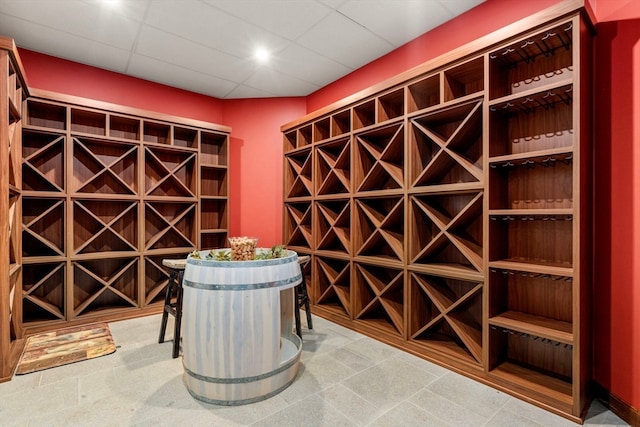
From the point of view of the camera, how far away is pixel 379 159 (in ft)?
10.0

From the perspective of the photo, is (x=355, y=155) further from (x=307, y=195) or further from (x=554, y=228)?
(x=554, y=228)

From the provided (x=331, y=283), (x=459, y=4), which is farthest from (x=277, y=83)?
(x=331, y=283)

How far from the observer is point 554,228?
7.26 feet

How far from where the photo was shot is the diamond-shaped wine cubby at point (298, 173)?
159 inches

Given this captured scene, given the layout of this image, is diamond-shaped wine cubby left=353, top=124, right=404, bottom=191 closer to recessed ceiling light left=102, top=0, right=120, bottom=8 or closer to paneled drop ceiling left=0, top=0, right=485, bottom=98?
paneled drop ceiling left=0, top=0, right=485, bottom=98

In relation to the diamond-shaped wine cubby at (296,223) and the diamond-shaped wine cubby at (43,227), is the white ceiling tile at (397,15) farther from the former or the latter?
the diamond-shaped wine cubby at (43,227)

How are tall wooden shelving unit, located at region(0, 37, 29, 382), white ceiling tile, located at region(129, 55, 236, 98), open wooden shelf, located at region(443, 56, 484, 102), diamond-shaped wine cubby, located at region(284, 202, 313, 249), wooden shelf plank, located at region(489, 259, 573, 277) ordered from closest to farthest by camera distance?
wooden shelf plank, located at region(489, 259, 573, 277) → tall wooden shelving unit, located at region(0, 37, 29, 382) → open wooden shelf, located at region(443, 56, 484, 102) → white ceiling tile, located at region(129, 55, 236, 98) → diamond-shaped wine cubby, located at region(284, 202, 313, 249)

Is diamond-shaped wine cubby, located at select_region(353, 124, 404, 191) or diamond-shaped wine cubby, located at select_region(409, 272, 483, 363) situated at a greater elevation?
diamond-shaped wine cubby, located at select_region(353, 124, 404, 191)

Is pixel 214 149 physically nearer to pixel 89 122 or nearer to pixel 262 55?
pixel 89 122

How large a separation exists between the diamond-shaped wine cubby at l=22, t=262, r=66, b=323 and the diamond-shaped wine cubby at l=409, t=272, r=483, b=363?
3.47 meters

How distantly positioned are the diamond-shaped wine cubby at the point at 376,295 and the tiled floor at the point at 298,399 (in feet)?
1.67

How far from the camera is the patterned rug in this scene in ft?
8.09

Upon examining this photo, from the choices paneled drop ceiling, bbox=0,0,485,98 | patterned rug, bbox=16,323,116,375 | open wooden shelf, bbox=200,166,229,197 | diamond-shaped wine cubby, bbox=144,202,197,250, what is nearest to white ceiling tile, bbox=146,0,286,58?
paneled drop ceiling, bbox=0,0,485,98

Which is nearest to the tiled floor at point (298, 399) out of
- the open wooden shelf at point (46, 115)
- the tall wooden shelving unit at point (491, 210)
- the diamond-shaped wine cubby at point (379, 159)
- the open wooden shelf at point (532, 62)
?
the tall wooden shelving unit at point (491, 210)
